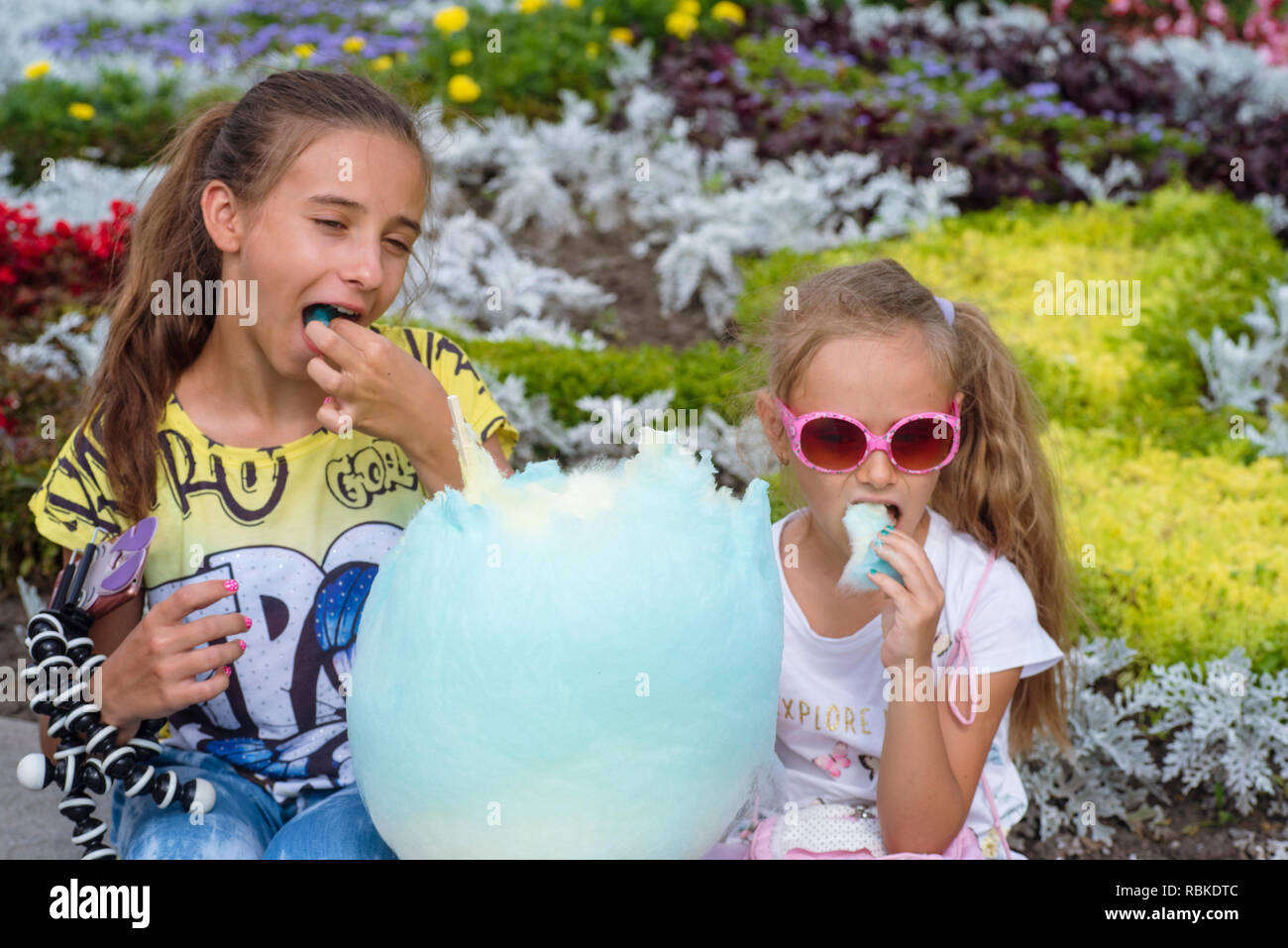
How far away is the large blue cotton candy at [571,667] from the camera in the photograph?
140 cm

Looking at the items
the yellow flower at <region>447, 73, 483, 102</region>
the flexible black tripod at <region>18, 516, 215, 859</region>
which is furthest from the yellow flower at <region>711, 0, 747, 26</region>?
the flexible black tripod at <region>18, 516, 215, 859</region>

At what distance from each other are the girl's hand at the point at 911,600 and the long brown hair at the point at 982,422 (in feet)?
1.26

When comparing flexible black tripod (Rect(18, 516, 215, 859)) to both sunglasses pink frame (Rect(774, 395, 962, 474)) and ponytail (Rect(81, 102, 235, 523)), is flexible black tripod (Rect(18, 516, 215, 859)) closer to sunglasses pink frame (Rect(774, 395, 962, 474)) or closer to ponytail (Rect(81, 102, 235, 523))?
ponytail (Rect(81, 102, 235, 523))

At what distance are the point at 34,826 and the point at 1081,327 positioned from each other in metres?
3.42

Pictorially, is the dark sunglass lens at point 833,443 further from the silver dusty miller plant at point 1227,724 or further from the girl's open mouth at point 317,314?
the silver dusty miller plant at point 1227,724

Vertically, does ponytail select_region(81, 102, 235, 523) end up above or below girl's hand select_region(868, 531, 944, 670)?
above

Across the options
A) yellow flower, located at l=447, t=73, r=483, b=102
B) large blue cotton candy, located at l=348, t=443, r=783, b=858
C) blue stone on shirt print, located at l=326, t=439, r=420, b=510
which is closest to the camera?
large blue cotton candy, located at l=348, t=443, r=783, b=858

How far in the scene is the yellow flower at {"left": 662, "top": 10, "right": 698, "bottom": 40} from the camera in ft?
21.6

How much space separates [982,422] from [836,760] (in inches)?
26.7

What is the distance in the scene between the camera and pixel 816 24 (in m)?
6.95

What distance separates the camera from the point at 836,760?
2.18 meters

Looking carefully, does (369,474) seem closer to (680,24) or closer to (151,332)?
(151,332)

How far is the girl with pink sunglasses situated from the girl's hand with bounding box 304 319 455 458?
62 cm
